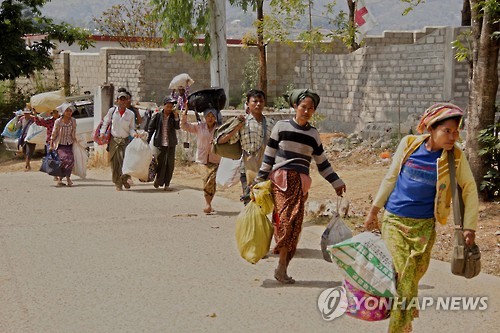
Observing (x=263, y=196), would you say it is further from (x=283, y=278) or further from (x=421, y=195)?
(x=421, y=195)

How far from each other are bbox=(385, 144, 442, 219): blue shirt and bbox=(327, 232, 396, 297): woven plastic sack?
335 millimetres

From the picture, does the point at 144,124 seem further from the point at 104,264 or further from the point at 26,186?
the point at 104,264

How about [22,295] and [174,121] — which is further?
[174,121]

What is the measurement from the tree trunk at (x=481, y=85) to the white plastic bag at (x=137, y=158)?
549 centimetres

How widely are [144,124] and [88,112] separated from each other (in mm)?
9641

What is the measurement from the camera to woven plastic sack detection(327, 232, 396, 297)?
6219mm

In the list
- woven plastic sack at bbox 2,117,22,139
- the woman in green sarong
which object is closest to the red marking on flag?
woven plastic sack at bbox 2,117,22,139

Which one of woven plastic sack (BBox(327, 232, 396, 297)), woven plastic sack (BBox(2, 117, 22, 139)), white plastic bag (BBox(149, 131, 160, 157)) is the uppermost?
woven plastic sack (BBox(327, 232, 396, 297))

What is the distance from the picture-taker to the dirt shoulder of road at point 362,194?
1034 centimetres

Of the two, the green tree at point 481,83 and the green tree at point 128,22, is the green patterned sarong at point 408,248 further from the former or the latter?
the green tree at point 128,22

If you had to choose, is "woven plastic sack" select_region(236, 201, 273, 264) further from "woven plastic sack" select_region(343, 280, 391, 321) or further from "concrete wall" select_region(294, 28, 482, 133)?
"concrete wall" select_region(294, 28, 482, 133)

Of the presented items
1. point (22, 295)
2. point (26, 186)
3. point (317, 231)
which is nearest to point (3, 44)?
point (26, 186)

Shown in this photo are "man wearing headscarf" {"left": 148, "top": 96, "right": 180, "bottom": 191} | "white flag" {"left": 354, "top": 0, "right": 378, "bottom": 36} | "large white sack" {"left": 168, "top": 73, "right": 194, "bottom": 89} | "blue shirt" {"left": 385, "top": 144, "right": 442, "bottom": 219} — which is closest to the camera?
"blue shirt" {"left": 385, "top": 144, "right": 442, "bottom": 219}

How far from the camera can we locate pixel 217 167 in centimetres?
1329
